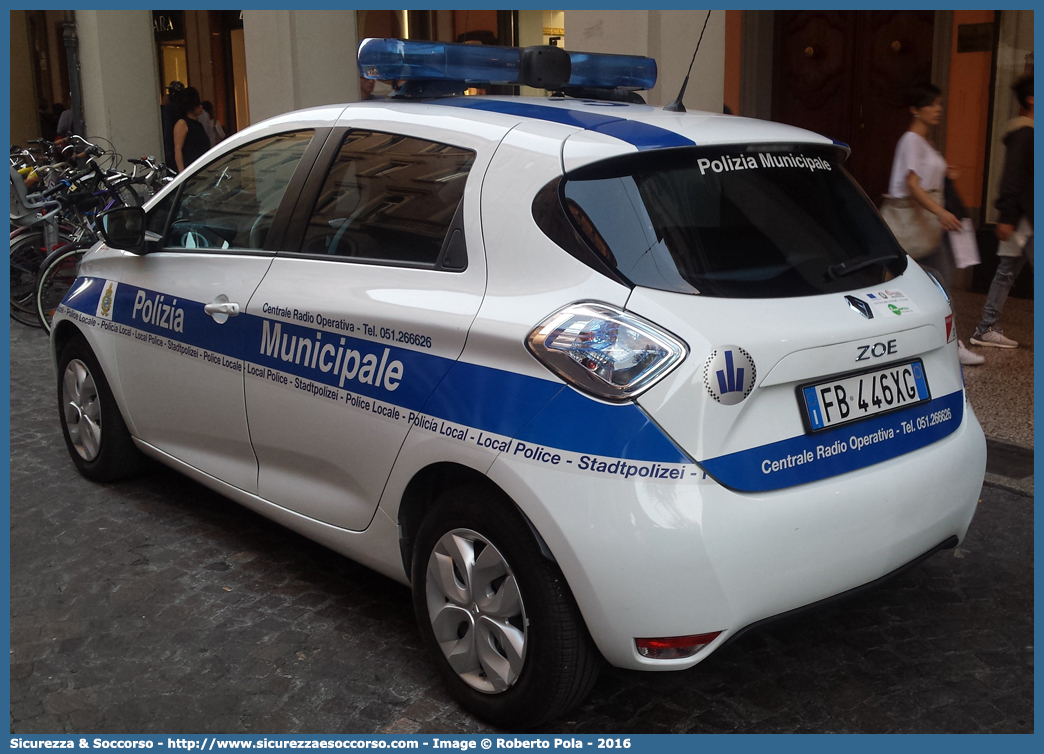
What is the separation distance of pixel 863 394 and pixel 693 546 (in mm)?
677

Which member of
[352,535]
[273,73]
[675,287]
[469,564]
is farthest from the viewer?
[273,73]

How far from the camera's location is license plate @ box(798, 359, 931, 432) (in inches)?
106

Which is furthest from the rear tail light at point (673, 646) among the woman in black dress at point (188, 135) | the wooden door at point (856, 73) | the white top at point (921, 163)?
the woman in black dress at point (188, 135)

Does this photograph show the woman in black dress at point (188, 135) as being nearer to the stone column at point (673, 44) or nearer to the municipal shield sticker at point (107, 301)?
the stone column at point (673, 44)

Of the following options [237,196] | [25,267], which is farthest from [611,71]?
[25,267]

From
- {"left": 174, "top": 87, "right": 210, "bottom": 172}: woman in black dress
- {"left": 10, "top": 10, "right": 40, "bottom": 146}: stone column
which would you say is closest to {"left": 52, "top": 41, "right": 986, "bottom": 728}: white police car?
{"left": 174, "top": 87, "right": 210, "bottom": 172}: woman in black dress

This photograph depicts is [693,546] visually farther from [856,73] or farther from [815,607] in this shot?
[856,73]

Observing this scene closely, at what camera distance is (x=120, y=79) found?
1517 cm

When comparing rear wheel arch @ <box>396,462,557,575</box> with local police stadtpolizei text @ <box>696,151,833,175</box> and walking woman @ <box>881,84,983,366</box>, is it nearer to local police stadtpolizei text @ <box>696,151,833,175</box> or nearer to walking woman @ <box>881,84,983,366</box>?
local police stadtpolizei text @ <box>696,151,833,175</box>

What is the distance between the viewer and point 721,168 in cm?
290

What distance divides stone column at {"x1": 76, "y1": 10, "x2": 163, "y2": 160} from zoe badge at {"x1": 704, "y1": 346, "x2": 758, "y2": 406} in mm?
14166

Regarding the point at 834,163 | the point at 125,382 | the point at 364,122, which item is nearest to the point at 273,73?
the point at 125,382

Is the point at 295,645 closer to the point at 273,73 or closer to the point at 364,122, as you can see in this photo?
the point at 364,122

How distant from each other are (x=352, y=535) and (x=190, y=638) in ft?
2.11
